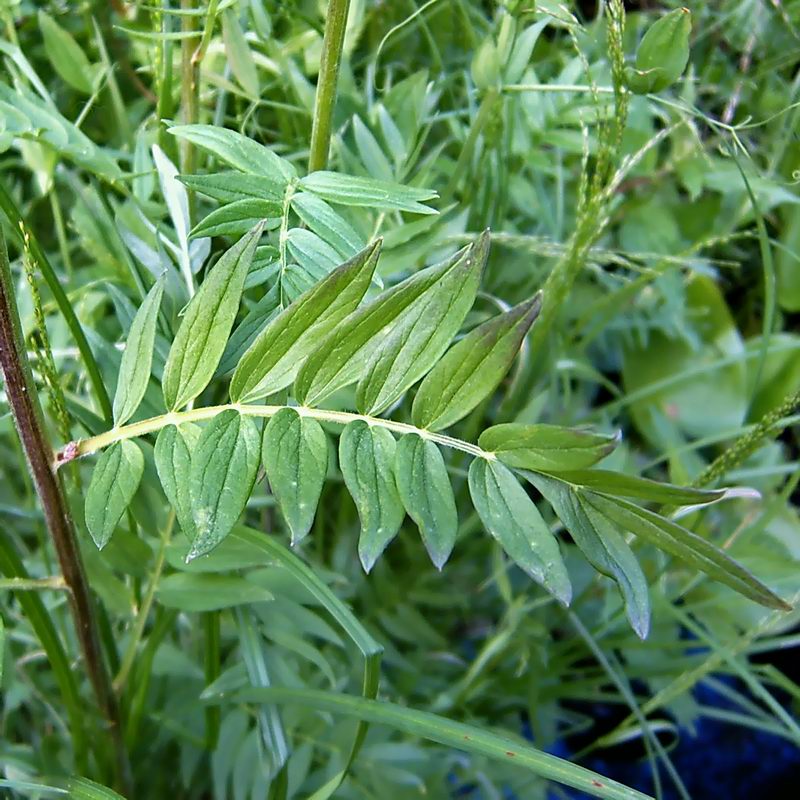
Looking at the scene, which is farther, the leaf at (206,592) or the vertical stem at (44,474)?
the leaf at (206,592)

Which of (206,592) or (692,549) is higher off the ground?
(692,549)

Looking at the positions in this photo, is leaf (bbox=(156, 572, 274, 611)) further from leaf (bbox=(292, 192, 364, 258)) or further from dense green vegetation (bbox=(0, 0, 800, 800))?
leaf (bbox=(292, 192, 364, 258))

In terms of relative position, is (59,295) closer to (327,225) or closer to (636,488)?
(327,225)

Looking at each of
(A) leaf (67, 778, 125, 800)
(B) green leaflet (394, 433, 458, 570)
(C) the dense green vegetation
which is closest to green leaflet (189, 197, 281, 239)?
(C) the dense green vegetation

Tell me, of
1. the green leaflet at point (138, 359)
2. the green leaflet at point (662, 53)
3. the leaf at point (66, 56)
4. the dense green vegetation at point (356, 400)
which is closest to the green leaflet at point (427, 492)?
the dense green vegetation at point (356, 400)

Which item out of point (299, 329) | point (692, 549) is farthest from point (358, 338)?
point (692, 549)

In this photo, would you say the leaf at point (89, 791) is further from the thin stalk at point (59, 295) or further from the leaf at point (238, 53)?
the leaf at point (238, 53)
